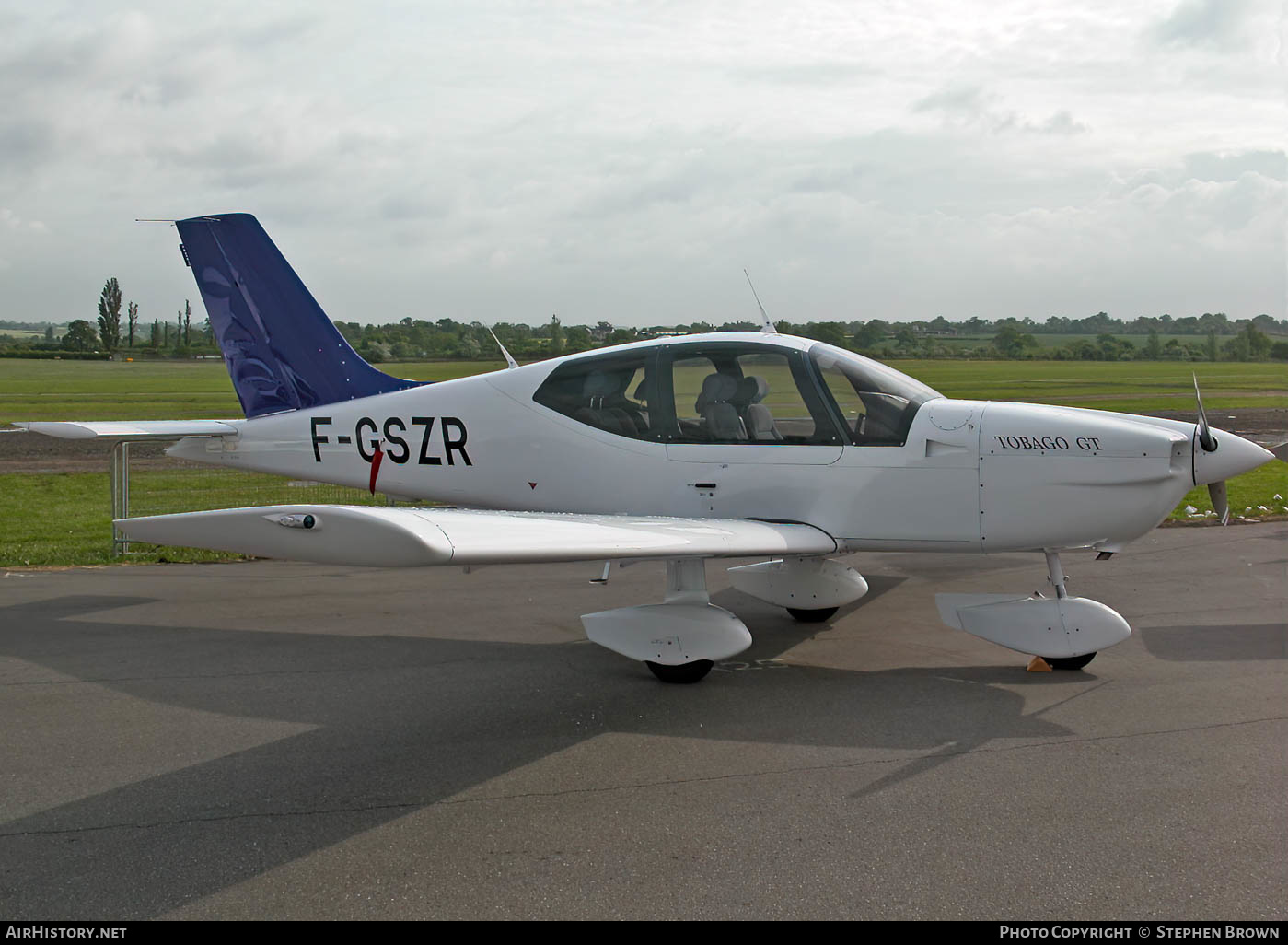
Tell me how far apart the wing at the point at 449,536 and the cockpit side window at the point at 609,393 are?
0.80 meters

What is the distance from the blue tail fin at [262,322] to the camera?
8789 millimetres

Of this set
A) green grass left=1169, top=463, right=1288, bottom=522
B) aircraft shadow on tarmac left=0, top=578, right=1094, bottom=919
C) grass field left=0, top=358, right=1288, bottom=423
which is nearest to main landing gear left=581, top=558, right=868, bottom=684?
aircraft shadow on tarmac left=0, top=578, right=1094, bottom=919

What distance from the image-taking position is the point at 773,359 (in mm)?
7078

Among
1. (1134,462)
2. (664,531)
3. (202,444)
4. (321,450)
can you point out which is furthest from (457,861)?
(202,444)

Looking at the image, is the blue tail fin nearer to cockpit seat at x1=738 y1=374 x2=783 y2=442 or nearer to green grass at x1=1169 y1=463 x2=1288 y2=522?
cockpit seat at x1=738 y1=374 x2=783 y2=442

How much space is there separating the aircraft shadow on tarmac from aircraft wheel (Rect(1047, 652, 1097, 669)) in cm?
25

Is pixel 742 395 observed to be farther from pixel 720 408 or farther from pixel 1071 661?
pixel 1071 661

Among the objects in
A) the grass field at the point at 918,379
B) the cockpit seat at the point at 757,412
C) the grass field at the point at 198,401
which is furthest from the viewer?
the grass field at the point at 918,379

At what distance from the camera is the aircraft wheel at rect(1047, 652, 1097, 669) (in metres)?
6.43

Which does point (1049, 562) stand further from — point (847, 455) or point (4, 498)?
point (4, 498)

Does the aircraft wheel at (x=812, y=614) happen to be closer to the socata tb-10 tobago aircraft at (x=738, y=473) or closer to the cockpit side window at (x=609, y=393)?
the socata tb-10 tobago aircraft at (x=738, y=473)

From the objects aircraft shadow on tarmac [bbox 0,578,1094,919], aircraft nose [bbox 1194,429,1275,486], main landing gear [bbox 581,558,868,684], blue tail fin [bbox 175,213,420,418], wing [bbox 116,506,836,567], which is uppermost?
blue tail fin [bbox 175,213,420,418]

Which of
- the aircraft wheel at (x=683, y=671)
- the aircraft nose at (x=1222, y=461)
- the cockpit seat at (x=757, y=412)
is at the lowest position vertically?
the aircraft wheel at (x=683, y=671)

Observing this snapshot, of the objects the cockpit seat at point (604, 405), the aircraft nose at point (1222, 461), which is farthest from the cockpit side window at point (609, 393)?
the aircraft nose at point (1222, 461)
